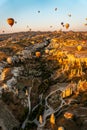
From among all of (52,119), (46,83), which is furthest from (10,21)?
(52,119)

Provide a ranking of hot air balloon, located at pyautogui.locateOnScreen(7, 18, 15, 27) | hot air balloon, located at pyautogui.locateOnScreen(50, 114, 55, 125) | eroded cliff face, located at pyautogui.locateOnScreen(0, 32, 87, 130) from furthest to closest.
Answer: hot air balloon, located at pyautogui.locateOnScreen(7, 18, 15, 27), eroded cliff face, located at pyautogui.locateOnScreen(0, 32, 87, 130), hot air balloon, located at pyautogui.locateOnScreen(50, 114, 55, 125)

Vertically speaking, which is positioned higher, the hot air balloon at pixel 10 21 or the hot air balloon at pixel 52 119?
the hot air balloon at pixel 10 21

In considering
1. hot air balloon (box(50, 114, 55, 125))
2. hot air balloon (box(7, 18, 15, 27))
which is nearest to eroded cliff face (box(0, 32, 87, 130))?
hot air balloon (box(50, 114, 55, 125))

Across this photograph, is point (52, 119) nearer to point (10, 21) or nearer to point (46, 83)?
point (46, 83)

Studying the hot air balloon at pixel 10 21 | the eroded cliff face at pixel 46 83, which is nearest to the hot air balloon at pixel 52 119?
the eroded cliff face at pixel 46 83

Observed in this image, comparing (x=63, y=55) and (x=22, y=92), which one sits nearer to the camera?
(x=22, y=92)

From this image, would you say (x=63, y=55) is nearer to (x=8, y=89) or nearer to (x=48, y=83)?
(x=48, y=83)

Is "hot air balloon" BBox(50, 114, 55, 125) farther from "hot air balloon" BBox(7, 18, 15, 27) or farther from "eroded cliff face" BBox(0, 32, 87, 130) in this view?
"hot air balloon" BBox(7, 18, 15, 27)

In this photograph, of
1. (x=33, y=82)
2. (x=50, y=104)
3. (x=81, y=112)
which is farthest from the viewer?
(x=33, y=82)

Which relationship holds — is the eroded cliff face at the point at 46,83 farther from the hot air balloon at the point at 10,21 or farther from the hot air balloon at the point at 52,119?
the hot air balloon at the point at 10,21

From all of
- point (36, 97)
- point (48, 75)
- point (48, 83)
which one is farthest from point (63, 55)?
point (36, 97)

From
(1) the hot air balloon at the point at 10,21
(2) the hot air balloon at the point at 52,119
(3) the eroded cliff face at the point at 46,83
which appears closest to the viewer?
(2) the hot air balloon at the point at 52,119
